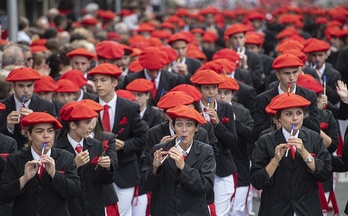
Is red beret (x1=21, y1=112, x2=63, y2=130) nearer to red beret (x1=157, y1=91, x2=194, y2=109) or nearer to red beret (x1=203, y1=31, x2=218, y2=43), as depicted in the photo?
red beret (x1=157, y1=91, x2=194, y2=109)

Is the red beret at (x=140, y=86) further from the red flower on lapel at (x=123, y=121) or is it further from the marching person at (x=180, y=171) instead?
the marching person at (x=180, y=171)

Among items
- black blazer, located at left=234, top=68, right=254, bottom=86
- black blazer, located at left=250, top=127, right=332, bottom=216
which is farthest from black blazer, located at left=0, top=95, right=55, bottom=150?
black blazer, located at left=234, top=68, right=254, bottom=86

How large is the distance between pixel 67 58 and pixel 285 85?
4150 mm

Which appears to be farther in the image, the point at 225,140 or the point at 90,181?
the point at 225,140

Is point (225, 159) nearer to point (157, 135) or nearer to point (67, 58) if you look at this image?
point (157, 135)

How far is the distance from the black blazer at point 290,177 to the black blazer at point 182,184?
51cm

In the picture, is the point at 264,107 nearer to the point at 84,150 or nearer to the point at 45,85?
the point at 84,150

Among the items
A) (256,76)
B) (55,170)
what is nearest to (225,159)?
(55,170)

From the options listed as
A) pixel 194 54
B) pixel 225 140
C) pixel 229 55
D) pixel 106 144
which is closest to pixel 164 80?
pixel 229 55

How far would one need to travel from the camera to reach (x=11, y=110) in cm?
1202

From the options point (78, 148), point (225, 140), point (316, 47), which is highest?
point (316, 47)

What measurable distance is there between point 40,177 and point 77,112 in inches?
40.2

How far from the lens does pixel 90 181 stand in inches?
419

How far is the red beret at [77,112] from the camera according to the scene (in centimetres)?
1038
